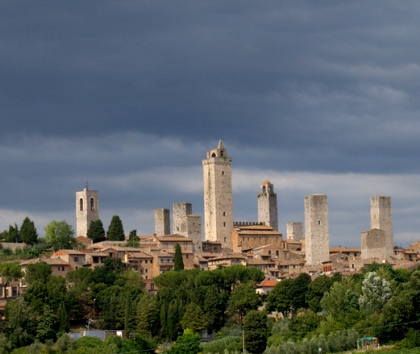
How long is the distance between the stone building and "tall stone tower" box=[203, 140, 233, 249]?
31.8ft

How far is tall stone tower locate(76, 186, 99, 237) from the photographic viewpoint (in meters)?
98.8

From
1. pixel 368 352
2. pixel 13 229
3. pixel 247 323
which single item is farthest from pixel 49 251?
pixel 368 352

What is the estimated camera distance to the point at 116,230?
296 ft

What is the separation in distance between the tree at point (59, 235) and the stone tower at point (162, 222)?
9836mm

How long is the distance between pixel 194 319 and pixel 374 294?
10.3m

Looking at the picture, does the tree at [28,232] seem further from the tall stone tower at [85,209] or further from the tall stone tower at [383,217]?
the tall stone tower at [383,217]

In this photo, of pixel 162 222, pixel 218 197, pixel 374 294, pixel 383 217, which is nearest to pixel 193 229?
pixel 218 197

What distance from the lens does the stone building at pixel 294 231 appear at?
102 m

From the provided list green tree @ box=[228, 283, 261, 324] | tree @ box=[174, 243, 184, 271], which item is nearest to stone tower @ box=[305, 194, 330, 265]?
tree @ box=[174, 243, 184, 271]

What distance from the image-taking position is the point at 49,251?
8494 cm

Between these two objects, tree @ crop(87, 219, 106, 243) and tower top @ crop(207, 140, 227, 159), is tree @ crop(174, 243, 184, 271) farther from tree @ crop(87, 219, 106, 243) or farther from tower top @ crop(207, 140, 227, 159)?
tower top @ crop(207, 140, 227, 159)

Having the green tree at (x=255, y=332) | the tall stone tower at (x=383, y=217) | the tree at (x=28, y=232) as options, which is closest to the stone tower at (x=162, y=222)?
the tree at (x=28, y=232)

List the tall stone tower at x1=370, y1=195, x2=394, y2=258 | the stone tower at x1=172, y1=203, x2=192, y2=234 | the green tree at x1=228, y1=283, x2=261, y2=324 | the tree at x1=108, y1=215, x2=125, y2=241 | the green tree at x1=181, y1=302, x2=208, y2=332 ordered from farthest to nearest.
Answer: the stone tower at x1=172, y1=203, x2=192, y2=234 < the tree at x1=108, y1=215, x2=125, y2=241 < the tall stone tower at x1=370, y1=195, x2=394, y2=258 < the green tree at x1=228, y1=283, x2=261, y2=324 < the green tree at x1=181, y1=302, x2=208, y2=332

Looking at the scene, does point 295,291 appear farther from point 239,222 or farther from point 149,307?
point 239,222
